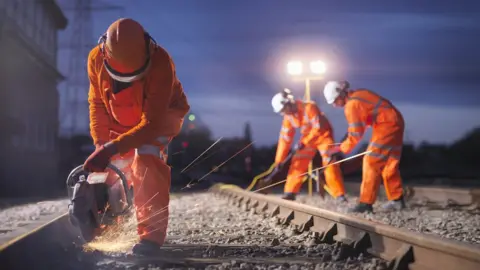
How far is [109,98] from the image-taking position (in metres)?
4.31

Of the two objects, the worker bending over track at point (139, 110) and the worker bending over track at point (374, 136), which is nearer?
the worker bending over track at point (139, 110)

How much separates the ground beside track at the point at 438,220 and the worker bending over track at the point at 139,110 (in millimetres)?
2875

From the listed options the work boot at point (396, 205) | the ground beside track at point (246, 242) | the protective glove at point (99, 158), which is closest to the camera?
the protective glove at point (99, 158)

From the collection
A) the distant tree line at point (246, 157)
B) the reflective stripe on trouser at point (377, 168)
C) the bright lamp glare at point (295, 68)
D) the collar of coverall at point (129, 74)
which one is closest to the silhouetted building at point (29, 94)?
the distant tree line at point (246, 157)

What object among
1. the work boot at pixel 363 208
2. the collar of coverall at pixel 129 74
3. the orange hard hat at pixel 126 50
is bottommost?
the work boot at pixel 363 208

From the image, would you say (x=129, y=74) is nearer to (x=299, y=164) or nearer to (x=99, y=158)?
(x=99, y=158)

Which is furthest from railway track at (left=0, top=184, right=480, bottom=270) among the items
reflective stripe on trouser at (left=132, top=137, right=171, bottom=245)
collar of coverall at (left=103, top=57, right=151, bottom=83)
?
collar of coverall at (left=103, top=57, right=151, bottom=83)

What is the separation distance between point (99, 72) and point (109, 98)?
0.20 m

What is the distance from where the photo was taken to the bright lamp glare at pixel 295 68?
1245 centimetres

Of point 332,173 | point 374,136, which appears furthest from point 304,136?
point 374,136

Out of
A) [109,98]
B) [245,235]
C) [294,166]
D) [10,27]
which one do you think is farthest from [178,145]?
[109,98]

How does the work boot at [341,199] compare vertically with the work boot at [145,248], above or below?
below

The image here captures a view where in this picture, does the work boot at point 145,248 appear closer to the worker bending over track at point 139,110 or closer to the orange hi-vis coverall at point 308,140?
the worker bending over track at point 139,110

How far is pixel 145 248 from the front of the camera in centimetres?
423
